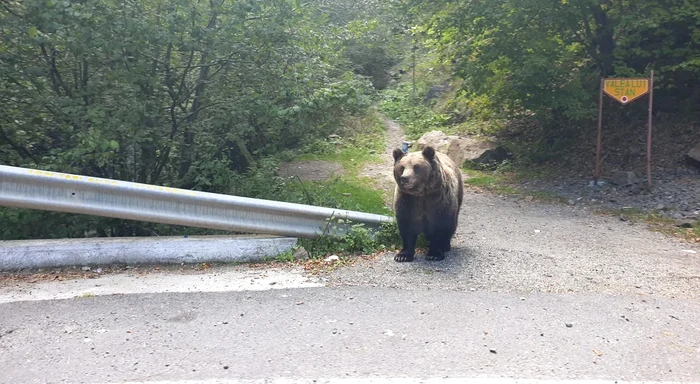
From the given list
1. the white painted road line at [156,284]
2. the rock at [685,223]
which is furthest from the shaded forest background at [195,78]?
the rock at [685,223]

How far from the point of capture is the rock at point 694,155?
11166 mm

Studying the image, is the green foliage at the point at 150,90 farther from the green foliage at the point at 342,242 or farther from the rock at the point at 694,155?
the rock at the point at 694,155

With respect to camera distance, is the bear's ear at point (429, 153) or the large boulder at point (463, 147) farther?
the large boulder at point (463, 147)

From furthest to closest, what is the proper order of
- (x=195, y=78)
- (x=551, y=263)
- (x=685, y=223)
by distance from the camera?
(x=685, y=223), (x=195, y=78), (x=551, y=263)

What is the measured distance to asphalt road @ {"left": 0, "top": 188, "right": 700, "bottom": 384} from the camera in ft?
11.6

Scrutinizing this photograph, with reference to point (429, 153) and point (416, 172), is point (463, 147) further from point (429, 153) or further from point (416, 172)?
point (416, 172)

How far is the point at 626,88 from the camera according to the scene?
441 inches

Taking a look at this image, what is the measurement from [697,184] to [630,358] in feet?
26.8

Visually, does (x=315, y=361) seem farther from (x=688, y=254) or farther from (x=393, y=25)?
(x=393, y=25)

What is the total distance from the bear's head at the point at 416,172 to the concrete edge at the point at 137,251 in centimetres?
141

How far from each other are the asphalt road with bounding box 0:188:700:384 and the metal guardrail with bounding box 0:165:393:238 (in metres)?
0.60

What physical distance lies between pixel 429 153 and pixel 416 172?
32 centimetres

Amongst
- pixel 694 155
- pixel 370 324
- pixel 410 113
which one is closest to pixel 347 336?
pixel 370 324

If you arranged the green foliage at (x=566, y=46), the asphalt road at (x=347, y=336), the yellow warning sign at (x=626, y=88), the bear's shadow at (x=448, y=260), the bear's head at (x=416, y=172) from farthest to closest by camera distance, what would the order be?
1. the green foliage at (x=566, y=46)
2. the yellow warning sign at (x=626, y=88)
3. the bear's head at (x=416, y=172)
4. the bear's shadow at (x=448, y=260)
5. the asphalt road at (x=347, y=336)
